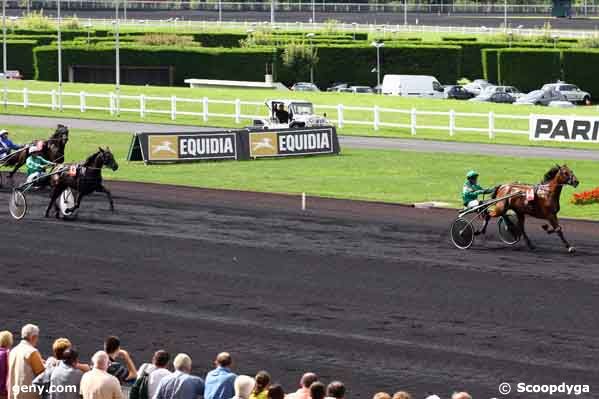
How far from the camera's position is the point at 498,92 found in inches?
2753

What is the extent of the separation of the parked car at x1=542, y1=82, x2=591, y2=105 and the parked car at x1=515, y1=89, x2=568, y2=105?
3.61 ft

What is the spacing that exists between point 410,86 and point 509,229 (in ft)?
157

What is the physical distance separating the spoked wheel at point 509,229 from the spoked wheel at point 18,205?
1053 cm

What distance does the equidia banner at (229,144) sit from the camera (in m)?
39.7

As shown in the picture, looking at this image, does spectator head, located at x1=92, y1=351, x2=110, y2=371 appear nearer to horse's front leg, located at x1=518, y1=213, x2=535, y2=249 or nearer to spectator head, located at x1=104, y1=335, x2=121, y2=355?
spectator head, located at x1=104, y1=335, x2=121, y2=355

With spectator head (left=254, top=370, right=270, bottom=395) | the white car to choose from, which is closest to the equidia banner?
the white car

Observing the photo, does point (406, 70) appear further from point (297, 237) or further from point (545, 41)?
point (297, 237)

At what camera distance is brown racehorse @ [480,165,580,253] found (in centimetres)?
2417

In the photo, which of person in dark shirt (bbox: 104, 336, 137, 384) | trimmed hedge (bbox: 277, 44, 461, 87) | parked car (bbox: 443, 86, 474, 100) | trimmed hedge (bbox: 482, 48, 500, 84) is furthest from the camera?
trimmed hedge (bbox: 277, 44, 461, 87)

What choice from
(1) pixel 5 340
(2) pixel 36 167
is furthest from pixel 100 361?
(2) pixel 36 167

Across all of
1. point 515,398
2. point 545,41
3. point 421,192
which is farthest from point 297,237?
point 545,41

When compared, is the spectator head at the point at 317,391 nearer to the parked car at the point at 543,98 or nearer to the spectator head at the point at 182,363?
the spectator head at the point at 182,363

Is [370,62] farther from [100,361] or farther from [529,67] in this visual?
[100,361]

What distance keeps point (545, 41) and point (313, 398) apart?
270 ft
